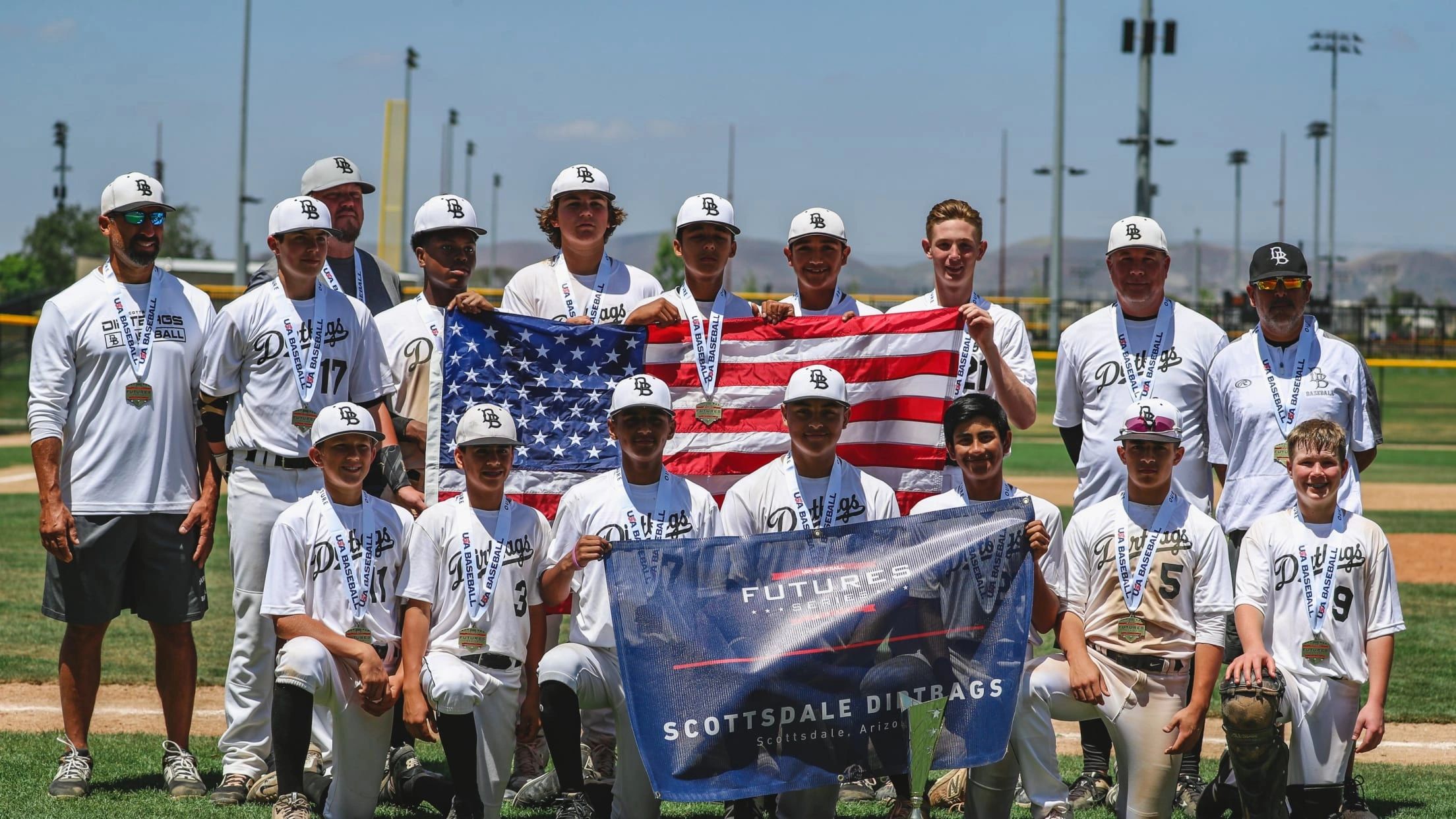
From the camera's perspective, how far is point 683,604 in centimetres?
579

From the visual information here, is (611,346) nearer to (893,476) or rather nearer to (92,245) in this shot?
(893,476)

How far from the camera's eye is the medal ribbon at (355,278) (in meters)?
7.79

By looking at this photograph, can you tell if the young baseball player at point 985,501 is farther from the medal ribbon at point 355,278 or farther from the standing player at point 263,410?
the medal ribbon at point 355,278

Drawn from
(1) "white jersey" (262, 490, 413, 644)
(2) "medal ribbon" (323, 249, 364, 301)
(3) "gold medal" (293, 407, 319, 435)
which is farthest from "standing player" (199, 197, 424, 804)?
(2) "medal ribbon" (323, 249, 364, 301)

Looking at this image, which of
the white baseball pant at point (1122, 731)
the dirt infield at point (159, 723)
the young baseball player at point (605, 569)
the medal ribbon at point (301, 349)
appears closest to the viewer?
the white baseball pant at point (1122, 731)

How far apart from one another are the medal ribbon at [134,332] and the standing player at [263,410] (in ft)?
0.89

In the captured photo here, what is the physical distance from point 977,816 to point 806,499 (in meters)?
1.46

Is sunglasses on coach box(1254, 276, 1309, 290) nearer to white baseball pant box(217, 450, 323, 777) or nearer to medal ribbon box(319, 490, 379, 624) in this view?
medal ribbon box(319, 490, 379, 624)

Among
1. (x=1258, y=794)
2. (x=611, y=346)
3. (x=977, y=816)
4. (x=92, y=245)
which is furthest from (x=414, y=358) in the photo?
(x=92, y=245)

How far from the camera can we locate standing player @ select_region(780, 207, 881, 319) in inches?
279

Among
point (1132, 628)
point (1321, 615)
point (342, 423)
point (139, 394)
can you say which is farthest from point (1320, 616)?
point (139, 394)

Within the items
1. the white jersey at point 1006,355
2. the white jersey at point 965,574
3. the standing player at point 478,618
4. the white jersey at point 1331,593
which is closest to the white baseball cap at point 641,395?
the standing player at point 478,618

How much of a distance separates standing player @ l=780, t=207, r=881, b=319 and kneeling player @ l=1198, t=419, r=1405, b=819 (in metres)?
2.20

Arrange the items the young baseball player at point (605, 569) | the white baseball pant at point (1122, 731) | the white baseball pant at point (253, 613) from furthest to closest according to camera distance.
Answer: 1. the white baseball pant at point (253, 613)
2. the young baseball player at point (605, 569)
3. the white baseball pant at point (1122, 731)
